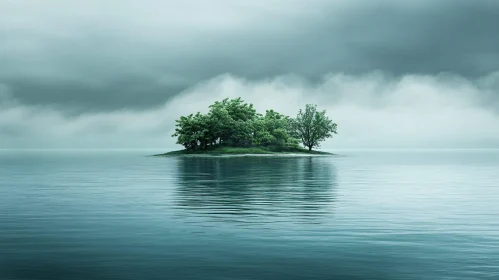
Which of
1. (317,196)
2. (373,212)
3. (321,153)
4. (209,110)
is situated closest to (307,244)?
(373,212)

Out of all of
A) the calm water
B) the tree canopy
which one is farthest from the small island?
the calm water

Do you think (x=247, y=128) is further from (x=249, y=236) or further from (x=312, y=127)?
(x=249, y=236)

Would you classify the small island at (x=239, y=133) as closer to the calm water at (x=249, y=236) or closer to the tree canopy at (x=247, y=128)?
the tree canopy at (x=247, y=128)

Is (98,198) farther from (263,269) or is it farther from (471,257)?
(471,257)

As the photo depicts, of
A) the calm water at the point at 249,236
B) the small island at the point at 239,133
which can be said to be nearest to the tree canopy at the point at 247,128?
the small island at the point at 239,133

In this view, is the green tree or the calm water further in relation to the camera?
the green tree

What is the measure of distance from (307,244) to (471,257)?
514 cm

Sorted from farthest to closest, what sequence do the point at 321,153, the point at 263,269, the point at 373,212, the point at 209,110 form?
the point at 321,153 < the point at 209,110 < the point at 373,212 < the point at 263,269

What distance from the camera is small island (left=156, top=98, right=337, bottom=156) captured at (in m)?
156

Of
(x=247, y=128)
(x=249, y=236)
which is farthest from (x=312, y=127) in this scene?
(x=249, y=236)

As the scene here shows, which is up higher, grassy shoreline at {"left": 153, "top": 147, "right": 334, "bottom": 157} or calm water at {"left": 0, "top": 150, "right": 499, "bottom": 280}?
grassy shoreline at {"left": 153, "top": 147, "right": 334, "bottom": 157}

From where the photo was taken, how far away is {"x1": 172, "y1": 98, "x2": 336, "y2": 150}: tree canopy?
15650 centimetres

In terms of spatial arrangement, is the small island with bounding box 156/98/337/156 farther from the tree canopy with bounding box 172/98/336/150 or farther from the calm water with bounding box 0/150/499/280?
the calm water with bounding box 0/150/499/280

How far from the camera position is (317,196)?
36344mm
